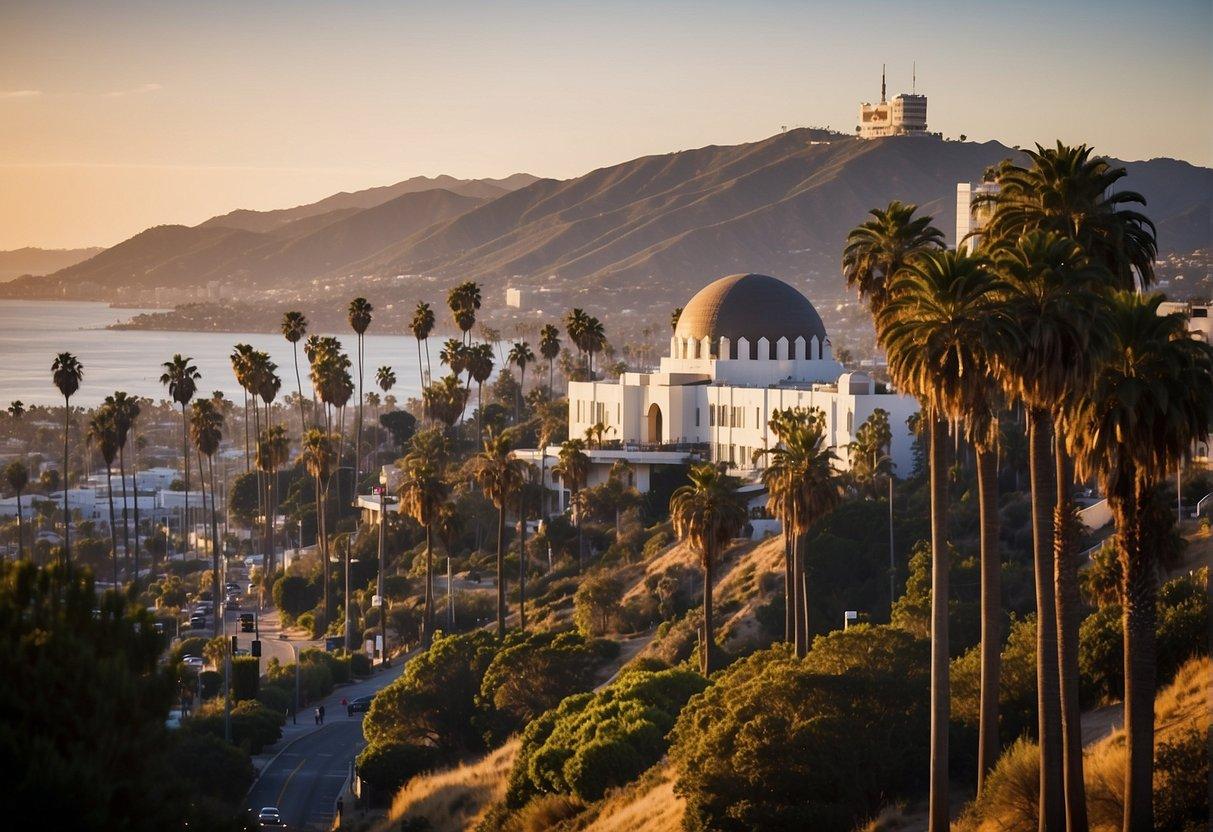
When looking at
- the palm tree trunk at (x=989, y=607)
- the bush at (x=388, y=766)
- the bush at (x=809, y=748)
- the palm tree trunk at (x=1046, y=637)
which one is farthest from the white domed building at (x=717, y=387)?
the palm tree trunk at (x=1046, y=637)

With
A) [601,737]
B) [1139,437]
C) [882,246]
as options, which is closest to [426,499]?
[601,737]

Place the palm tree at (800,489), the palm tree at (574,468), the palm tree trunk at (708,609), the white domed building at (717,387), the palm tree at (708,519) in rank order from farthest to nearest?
the white domed building at (717,387)
the palm tree at (574,468)
the palm tree at (708,519)
the palm tree trunk at (708,609)
the palm tree at (800,489)

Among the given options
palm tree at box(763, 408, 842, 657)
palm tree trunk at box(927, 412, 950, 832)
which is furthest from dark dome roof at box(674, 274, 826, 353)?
palm tree trunk at box(927, 412, 950, 832)

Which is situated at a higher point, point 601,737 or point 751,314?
point 751,314

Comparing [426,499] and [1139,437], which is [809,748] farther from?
[426,499]

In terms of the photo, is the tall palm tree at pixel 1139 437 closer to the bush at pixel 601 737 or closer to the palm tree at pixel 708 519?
the bush at pixel 601 737

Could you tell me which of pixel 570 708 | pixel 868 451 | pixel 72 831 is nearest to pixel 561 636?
pixel 570 708

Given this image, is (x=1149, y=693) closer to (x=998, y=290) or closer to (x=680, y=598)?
(x=998, y=290)
